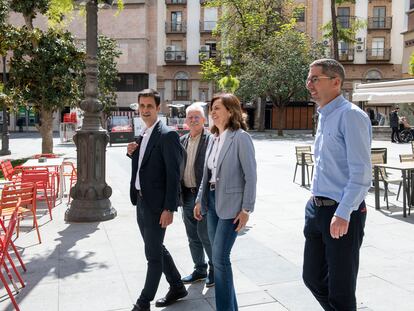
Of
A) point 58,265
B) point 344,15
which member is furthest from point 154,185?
point 344,15

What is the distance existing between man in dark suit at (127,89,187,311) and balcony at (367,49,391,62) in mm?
47829

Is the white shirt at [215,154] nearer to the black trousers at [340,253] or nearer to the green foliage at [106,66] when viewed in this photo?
the black trousers at [340,253]

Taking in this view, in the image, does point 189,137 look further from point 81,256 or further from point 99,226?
point 99,226

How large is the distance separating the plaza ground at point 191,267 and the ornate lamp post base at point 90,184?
23 centimetres

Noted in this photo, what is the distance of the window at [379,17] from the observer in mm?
47469

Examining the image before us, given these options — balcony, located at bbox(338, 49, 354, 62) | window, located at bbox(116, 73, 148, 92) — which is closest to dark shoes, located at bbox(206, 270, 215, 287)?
window, located at bbox(116, 73, 148, 92)

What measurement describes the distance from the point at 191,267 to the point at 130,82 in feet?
151

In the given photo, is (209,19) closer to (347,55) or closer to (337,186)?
(347,55)

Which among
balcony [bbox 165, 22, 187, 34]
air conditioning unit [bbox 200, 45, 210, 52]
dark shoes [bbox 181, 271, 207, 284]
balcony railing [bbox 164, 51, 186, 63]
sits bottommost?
dark shoes [bbox 181, 271, 207, 284]

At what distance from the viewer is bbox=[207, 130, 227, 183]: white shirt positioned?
11.8 ft

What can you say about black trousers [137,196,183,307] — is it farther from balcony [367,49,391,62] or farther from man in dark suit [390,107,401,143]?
balcony [367,49,391,62]

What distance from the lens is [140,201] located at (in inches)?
150

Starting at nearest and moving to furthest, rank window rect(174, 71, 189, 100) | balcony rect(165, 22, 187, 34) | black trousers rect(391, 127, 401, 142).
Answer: black trousers rect(391, 127, 401, 142), balcony rect(165, 22, 187, 34), window rect(174, 71, 189, 100)

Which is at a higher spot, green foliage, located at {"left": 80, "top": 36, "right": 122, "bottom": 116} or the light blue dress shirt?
green foliage, located at {"left": 80, "top": 36, "right": 122, "bottom": 116}
